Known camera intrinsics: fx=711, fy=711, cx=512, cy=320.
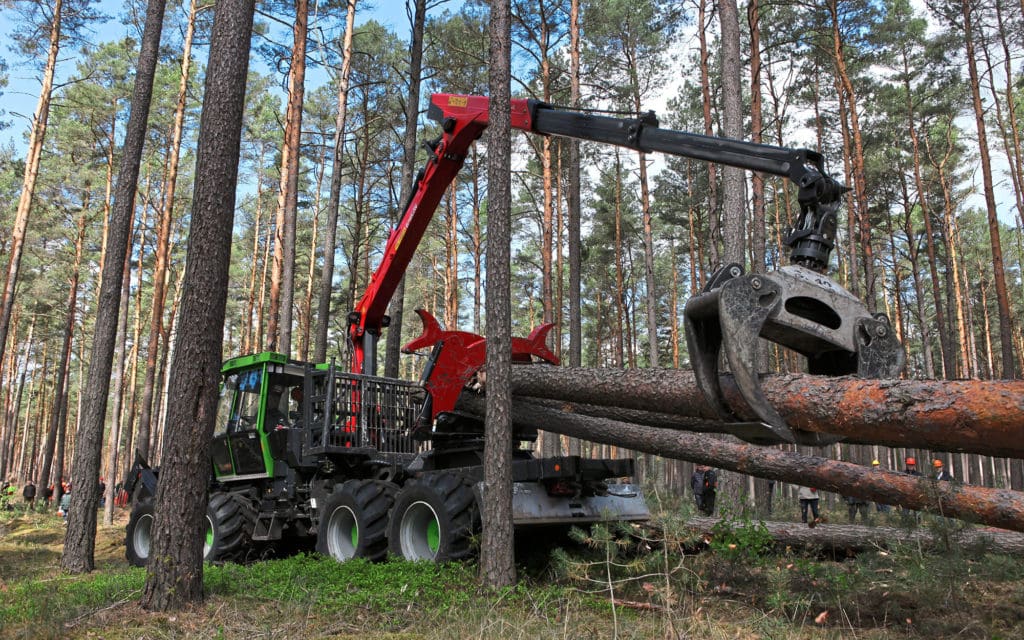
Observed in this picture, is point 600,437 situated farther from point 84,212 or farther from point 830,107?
point 84,212

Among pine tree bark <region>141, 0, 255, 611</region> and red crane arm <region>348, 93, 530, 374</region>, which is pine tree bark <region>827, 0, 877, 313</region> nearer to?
red crane arm <region>348, 93, 530, 374</region>

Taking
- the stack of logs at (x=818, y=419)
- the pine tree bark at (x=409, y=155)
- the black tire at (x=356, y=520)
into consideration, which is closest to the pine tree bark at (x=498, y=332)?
Result: the stack of logs at (x=818, y=419)

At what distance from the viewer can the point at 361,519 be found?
25.5 feet

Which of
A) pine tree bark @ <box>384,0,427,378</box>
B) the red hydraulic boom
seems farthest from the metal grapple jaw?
pine tree bark @ <box>384,0,427,378</box>

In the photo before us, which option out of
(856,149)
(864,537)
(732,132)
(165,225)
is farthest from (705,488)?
(165,225)

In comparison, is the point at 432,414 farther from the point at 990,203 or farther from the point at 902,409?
the point at 990,203

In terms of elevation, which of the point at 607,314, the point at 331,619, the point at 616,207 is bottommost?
the point at 331,619

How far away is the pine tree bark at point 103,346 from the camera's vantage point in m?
8.51

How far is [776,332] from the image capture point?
12.8 feet

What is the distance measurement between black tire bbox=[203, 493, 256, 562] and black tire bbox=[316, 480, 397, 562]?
1383 mm

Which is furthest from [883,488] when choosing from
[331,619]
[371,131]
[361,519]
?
[371,131]

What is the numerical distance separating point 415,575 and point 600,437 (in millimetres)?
2293

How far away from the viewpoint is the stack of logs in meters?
3.42

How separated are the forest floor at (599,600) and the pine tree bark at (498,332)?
1.24 ft
